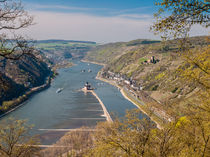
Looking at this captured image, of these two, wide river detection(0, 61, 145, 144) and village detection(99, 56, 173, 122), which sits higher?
village detection(99, 56, 173, 122)

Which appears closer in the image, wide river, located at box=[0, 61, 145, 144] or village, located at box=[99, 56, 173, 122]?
wide river, located at box=[0, 61, 145, 144]

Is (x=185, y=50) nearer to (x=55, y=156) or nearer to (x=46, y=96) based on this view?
(x=55, y=156)

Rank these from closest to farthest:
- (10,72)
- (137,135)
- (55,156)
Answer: (137,135), (55,156), (10,72)

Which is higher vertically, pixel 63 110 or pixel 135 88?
pixel 135 88

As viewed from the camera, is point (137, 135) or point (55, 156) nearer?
point (137, 135)

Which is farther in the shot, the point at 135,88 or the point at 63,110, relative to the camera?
the point at 135,88

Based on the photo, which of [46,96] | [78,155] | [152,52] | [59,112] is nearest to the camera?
[78,155]

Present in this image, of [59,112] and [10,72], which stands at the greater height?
[10,72]

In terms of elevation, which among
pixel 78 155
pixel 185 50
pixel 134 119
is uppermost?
pixel 185 50

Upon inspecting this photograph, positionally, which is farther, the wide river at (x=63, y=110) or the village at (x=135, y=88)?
the village at (x=135, y=88)

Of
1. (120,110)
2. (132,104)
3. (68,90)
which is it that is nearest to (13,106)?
(68,90)

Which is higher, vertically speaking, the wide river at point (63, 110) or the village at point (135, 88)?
the village at point (135, 88)
